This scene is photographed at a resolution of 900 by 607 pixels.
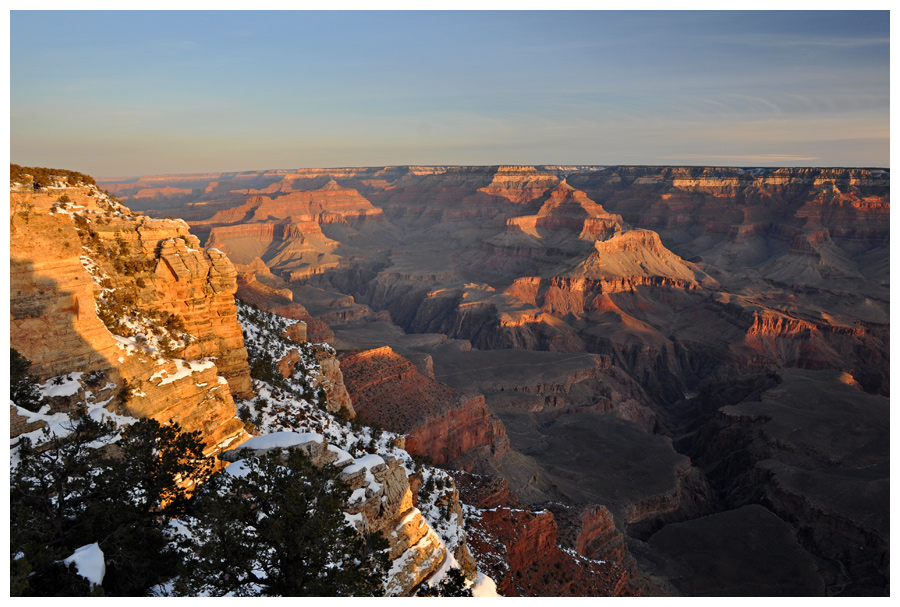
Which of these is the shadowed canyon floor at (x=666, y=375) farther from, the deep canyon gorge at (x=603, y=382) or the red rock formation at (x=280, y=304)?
the red rock formation at (x=280, y=304)

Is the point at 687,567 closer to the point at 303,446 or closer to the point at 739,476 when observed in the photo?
the point at 739,476

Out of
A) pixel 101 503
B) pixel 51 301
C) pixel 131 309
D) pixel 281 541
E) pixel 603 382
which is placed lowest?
pixel 603 382

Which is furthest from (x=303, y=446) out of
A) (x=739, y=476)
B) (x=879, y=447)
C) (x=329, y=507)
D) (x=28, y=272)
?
(x=879, y=447)

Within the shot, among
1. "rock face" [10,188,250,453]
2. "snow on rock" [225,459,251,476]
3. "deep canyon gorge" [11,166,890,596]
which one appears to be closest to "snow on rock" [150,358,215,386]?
"rock face" [10,188,250,453]

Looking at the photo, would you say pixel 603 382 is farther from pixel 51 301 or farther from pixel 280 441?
pixel 51 301

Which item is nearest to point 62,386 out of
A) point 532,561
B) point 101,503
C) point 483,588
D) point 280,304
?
point 101,503

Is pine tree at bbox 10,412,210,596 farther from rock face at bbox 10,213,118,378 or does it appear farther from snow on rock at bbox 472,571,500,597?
snow on rock at bbox 472,571,500,597
